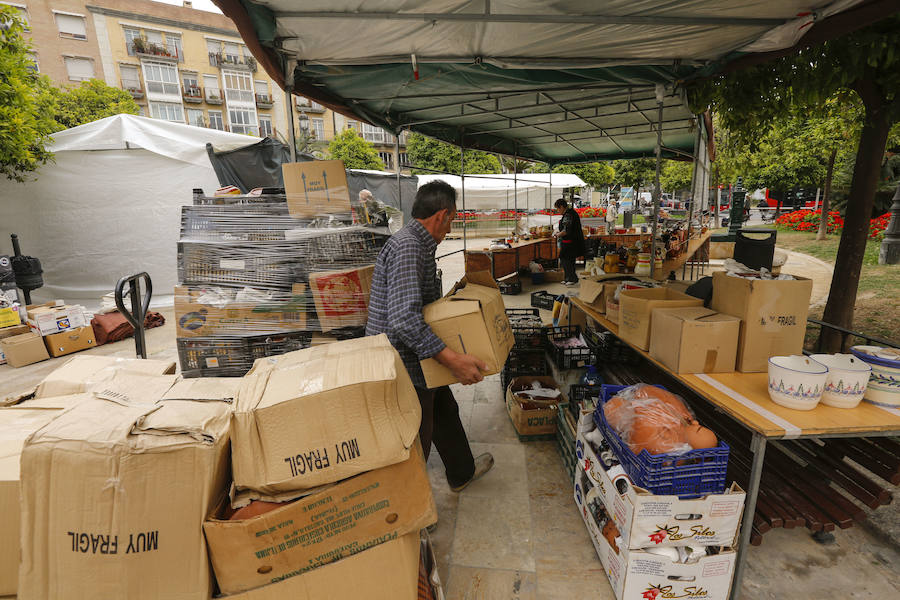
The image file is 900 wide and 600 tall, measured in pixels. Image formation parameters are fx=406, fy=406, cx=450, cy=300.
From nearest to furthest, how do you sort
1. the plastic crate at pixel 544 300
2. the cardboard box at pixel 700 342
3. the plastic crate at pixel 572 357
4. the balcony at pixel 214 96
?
the cardboard box at pixel 700 342
the plastic crate at pixel 572 357
the plastic crate at pixel 544 300
the balcony at pixel 214 96

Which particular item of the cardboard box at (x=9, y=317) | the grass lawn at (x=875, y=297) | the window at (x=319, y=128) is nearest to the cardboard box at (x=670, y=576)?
the grass lawn at (x=875, y=297)

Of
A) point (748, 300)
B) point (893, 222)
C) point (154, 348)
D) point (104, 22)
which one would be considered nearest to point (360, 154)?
point (104, 22)

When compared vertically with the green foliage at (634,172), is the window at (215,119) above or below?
above

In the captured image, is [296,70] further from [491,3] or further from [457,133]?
[457,133]

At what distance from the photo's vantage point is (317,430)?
1252mm

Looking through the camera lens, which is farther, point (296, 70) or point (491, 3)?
point (296, 70)

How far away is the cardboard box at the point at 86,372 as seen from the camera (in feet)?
6.38

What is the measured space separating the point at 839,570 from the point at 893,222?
9.35 m

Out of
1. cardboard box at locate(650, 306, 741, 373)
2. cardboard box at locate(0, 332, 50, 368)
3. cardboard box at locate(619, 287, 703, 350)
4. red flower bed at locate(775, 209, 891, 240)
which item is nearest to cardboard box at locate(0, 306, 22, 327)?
cardboard box at locate(0, 332, 50, 368)

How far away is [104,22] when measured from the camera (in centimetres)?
2536

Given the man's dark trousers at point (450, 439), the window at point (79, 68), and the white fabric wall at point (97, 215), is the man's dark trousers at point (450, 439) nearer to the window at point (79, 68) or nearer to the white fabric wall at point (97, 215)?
the white fabric wall at point (97, 215)

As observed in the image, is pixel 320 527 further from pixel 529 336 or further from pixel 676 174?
pixel 676 174

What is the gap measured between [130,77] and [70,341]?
29870 mm

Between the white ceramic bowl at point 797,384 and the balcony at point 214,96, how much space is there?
35569mm
